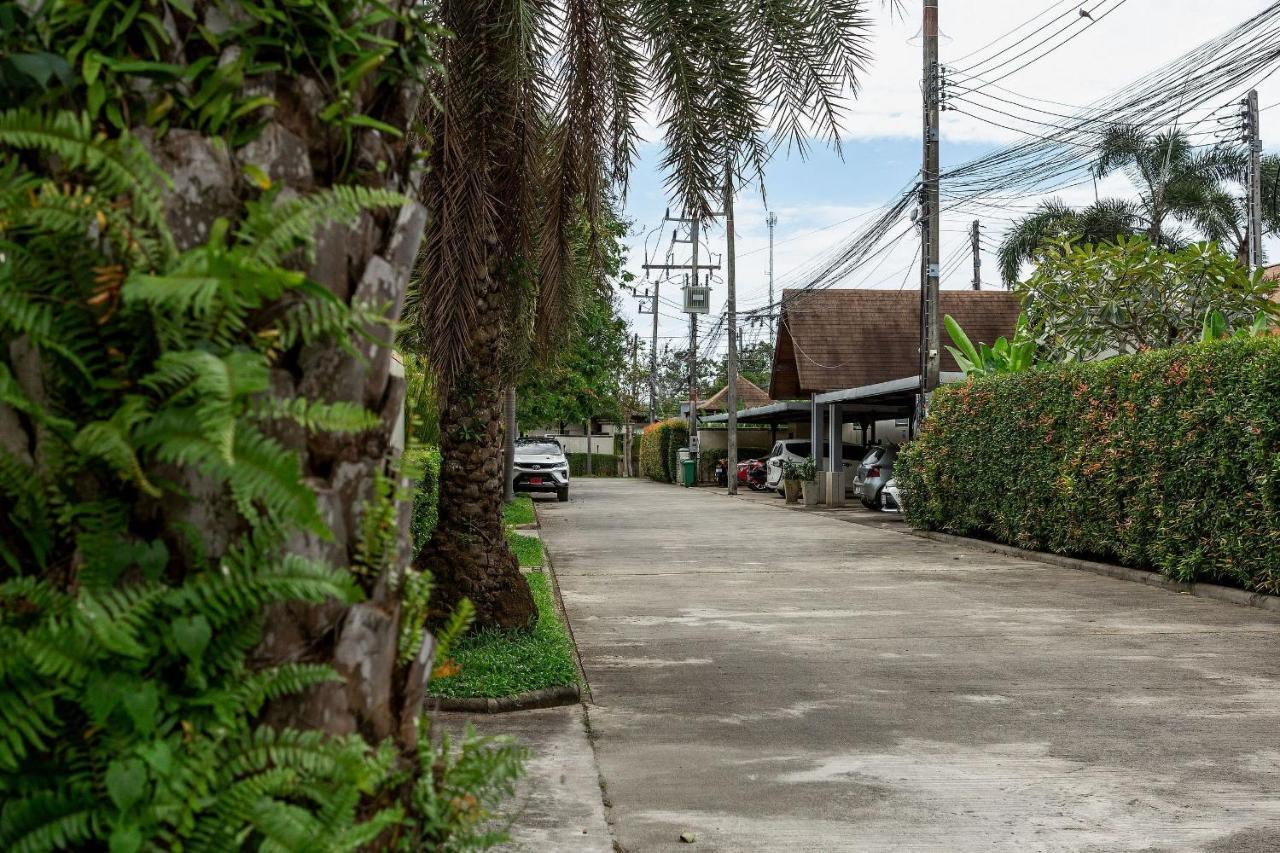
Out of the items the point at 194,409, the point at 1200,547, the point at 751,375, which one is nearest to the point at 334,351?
the point at 194,409

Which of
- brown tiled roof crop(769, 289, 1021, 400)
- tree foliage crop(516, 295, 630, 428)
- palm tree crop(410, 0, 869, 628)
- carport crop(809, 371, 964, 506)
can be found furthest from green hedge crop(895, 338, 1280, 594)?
brown tiled roof crop(769, 289, 1021, 400)

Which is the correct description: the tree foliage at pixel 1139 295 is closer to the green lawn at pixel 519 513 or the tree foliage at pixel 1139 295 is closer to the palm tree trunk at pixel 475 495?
the green lawn at pixel 519 513

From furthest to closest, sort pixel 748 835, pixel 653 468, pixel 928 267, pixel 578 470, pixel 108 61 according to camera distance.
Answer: pixel 578 470 → pixel 653 468 → pixel 928 267 → pixel 748 835 → pixel 108 61

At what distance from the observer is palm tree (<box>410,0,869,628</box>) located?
23.2 ft

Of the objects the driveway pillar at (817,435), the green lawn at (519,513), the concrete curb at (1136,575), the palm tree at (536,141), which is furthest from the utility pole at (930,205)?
the palm tree at (536,141)

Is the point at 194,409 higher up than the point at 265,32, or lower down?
lower down

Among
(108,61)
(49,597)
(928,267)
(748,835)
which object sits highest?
(928,267)

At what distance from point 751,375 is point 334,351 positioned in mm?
94843

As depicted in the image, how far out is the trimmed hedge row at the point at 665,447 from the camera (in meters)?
49.8

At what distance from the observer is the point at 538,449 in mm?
32500

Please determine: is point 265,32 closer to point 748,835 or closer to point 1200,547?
→ point 748,835

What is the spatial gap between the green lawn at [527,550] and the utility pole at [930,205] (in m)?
7.78

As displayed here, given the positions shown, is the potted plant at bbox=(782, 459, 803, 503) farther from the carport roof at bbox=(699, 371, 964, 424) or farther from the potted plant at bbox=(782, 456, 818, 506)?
the carport roof at bbox=(699, 371, 964, 424)

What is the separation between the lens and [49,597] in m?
1.62
